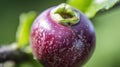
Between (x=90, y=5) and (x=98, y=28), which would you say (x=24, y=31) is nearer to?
(x=90, y=5)

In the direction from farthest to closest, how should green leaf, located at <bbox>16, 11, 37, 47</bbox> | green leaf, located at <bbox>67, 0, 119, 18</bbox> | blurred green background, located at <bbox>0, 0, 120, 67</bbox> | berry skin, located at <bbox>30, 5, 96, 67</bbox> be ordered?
blurred green background, located at <bbox>0, 0, 120, 67</bbox> < green leaf, located at <bbox>16, 11, 37, 47</bbox> < green leaf, located at <bbox>67, 0, 119, 18</bbox> < berry skin, located at <bbox>30, 5, 96, 67</bbox>

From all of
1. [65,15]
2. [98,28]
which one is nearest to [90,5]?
[65,15]

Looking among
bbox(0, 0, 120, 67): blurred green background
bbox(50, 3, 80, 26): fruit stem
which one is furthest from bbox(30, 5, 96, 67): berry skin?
bbox(0, 0, 120, 67): blurred green background

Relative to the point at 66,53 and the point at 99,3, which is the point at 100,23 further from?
the point at 66,53

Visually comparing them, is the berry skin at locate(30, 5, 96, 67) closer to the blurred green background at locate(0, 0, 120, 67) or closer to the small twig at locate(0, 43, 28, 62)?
the small twig at locate(0, 43, 28, 62)

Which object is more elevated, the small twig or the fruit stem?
the fruit stem

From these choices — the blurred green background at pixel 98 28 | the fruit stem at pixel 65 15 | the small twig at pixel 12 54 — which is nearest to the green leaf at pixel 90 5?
the fruit stem at pixel 65 15

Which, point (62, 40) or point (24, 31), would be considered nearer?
point (62, 40)
